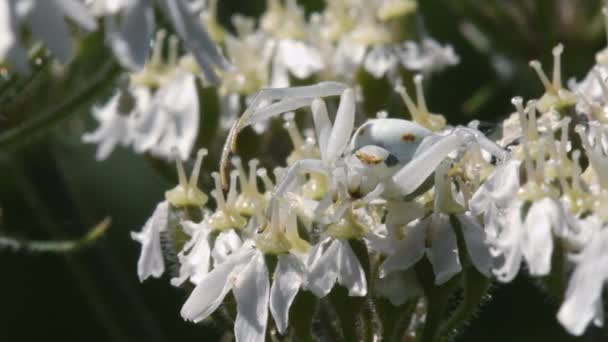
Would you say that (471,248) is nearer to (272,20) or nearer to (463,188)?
(463,188)

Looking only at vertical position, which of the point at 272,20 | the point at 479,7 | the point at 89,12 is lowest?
the point at 479,7

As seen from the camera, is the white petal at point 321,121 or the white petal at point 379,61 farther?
the white petal at point 379,61

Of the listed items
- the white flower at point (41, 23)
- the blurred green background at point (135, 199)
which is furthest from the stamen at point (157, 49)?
the white flower at point (41, 23)

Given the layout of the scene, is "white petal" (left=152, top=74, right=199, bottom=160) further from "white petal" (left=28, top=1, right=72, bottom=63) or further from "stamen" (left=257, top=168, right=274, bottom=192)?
"white petal" (left=28, top=1, right=72, bottom=63)

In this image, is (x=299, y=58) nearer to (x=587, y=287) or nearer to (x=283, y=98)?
(x=283, y=98)

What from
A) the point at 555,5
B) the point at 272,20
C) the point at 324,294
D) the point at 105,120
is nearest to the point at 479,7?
the point at 555,5

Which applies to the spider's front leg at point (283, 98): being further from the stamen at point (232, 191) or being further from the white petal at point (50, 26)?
the white petal at point (50, 26)
